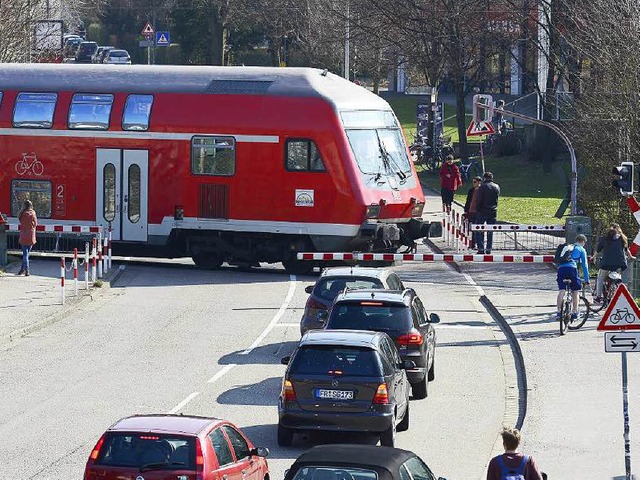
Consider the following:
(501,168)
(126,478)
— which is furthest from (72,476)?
(501,168)

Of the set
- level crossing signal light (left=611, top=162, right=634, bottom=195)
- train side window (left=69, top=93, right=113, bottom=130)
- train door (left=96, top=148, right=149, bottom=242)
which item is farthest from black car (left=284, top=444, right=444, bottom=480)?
train side window (left=69, top=93, right=113, bottom=130)

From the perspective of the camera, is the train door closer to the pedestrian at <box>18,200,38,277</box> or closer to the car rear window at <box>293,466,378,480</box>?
the pedestrian at <box>18,200,38,277</box>

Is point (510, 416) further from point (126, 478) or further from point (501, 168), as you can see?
point (501, 168)

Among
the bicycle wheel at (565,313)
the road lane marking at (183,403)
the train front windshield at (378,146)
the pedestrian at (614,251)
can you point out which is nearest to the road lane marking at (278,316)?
the train front windshield at (378,146)

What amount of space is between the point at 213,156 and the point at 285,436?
54.5 ft

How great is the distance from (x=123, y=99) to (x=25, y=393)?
14.2 meters

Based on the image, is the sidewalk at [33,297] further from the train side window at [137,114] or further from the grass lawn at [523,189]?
the grass lawn at [523,189]

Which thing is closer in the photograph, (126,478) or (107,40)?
(126,478)

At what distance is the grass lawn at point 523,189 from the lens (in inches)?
1709

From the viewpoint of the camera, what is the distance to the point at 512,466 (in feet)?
39.2

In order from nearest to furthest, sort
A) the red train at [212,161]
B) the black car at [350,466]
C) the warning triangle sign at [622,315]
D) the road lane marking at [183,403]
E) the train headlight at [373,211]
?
the black car at [350,466], the warning triangle sign at [622,315], the road lane marking at [183,403], the train headlight at [373,211], the red train at [212,161]

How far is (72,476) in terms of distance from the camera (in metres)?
15.1

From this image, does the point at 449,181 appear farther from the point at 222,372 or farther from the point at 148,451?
the point at 148,451

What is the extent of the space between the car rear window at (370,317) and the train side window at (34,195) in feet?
51.8
